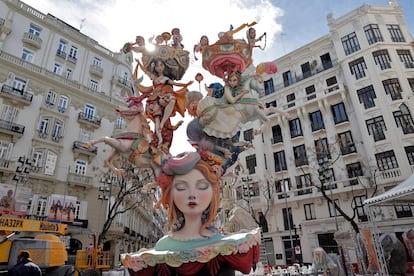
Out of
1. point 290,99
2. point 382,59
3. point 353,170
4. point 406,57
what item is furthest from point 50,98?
point 406,57

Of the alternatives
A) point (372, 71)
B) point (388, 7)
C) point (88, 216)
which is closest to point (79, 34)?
point (88, 216)

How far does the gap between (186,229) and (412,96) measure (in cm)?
2291

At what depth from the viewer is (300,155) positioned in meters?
24.1

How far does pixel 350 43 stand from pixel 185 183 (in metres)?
25.5

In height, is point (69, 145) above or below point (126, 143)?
above

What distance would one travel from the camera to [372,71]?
70.4ft

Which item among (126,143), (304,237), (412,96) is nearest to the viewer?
(126,143)

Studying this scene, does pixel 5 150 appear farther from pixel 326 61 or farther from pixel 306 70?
pixel 326 61

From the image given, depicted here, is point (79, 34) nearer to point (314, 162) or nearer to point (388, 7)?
point (314, 162)

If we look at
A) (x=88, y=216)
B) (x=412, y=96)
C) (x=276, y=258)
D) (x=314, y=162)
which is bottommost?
(x=276, y=258)

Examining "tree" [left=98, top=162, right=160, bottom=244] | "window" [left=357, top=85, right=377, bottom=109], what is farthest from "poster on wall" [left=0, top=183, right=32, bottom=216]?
"window" [left=357, top=85, right=377, bottom=109]

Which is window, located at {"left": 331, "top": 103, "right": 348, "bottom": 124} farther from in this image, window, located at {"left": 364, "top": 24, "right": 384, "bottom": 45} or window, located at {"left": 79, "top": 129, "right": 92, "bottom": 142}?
window, located at {"left": 79, "top": 129, "right": 92, "bottom": 142}

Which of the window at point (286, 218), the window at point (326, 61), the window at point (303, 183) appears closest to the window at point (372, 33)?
the window at point (326, 61)

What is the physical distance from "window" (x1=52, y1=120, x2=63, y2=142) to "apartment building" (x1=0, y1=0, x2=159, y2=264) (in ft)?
0.23
